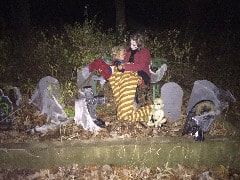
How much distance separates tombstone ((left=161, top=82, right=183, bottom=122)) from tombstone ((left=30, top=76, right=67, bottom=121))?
6.42 ft

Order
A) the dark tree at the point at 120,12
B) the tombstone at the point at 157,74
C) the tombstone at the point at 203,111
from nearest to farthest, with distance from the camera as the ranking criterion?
the tombstone at the point at 203,111, the tombstone at the point at 157,74, the dark tree at the point at 120,12

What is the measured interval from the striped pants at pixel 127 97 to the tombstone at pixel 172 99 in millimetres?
350

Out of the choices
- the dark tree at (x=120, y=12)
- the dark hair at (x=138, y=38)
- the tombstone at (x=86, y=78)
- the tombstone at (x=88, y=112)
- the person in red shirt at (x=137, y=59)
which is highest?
the dark tree at (x=120, y=12)

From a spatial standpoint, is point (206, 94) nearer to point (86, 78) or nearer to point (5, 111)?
point (86, 78)

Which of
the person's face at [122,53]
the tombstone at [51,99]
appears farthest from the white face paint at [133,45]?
the tombstone at [51,99]

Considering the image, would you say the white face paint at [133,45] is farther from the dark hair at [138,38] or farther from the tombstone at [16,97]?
the tombstone at [16,97]

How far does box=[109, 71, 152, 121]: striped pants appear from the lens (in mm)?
6930

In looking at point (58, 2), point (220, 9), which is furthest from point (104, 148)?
point (58, 2)

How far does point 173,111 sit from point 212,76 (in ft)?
8.22

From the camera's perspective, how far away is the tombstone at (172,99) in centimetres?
666

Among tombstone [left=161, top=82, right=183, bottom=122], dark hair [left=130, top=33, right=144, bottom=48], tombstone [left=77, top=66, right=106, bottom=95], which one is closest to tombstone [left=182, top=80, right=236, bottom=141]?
tombstone [left=161, top=82, right=183, bottom=122]

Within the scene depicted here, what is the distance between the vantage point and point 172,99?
6801 mm

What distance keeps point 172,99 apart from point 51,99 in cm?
233

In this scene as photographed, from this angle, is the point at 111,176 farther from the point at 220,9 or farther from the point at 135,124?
the point at 220,9
